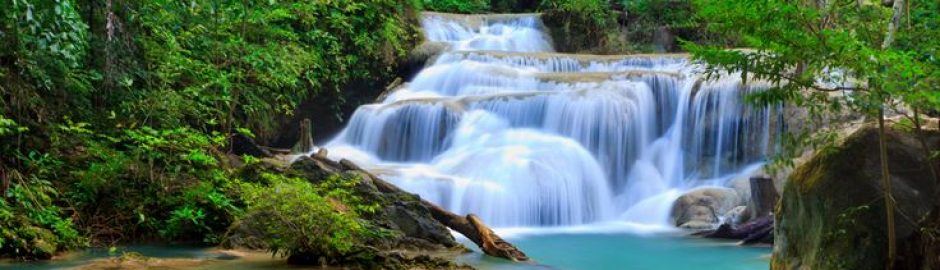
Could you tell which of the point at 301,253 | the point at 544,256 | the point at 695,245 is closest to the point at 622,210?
the point at 695,245

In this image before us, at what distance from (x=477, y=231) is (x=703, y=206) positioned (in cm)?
540

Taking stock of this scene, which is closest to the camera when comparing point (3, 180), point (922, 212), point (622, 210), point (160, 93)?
point (922, 212)

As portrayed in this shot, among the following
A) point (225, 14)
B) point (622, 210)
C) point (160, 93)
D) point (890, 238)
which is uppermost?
point (225, 14)

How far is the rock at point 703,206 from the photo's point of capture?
12.2 m

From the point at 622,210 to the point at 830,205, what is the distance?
8.77m

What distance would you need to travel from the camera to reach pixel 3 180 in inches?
281

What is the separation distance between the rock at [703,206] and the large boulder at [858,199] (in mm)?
6781

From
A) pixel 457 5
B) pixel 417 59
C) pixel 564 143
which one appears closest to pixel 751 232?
pixel 564 143

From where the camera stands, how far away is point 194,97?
991cm

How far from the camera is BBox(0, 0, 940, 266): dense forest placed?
450 centimetres

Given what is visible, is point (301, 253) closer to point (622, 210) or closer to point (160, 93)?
point (160, 93)

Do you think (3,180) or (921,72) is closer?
(921,72)

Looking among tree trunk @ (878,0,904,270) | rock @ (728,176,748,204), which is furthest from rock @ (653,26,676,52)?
tree trunk @ (878,0,904,270)

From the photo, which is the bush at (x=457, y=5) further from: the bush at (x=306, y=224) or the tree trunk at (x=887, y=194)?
the tree trunk at (x=887, y=194)
